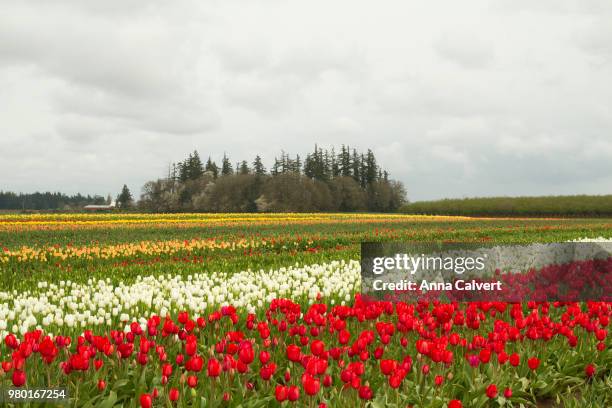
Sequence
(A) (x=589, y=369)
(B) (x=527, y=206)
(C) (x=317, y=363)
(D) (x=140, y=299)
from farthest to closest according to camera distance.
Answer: (B) (x=527, y=206) → (D) (x=140, y=299) → (A) (x=589, y=369) → (C) (x=317, y=363)

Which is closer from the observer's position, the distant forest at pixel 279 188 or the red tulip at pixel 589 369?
the red tulip at pixel 589 369

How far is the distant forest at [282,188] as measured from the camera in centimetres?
8238

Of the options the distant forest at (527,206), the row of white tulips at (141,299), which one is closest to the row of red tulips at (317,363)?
the row of white tulips at (141,299)

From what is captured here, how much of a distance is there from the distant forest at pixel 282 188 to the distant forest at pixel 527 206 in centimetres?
1413

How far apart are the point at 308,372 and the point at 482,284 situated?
7.22 metres

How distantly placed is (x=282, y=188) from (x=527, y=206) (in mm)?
34061

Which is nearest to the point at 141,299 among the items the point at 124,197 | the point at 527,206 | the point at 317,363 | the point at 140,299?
the point at 140,299

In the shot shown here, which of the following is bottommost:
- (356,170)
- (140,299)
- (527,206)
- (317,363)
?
(140,299)

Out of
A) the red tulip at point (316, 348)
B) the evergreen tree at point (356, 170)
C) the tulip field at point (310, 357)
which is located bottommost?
the tulip field at point (310, 357)

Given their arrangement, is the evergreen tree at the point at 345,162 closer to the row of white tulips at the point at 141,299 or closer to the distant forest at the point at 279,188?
the distant forest at the point at 279,188

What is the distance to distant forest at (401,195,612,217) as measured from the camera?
235 feet

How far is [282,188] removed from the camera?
81.8m

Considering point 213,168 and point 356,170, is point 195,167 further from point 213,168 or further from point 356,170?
point 356,170

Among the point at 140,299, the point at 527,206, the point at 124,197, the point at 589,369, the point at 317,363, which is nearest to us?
the point at 317,363
